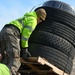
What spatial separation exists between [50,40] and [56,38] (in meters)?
0.13

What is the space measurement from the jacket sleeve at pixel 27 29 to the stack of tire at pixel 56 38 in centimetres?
42

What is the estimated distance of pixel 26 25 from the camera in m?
6.88

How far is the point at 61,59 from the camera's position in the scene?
7.22 metres

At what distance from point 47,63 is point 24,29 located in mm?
787

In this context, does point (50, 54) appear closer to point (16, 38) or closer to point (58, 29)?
point (58, 29)

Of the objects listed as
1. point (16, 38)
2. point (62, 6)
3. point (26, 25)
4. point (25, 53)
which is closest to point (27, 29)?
point (26, 25)

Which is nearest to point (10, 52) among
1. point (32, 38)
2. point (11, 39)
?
point (11, 39)

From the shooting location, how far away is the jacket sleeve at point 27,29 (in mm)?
6801

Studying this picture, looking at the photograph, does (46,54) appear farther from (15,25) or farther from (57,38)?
(15,25)

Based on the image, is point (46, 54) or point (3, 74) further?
point (46, 54)

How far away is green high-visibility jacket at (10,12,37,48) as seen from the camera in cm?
680

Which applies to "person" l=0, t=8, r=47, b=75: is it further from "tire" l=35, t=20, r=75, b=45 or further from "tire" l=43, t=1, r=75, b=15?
"tire" l=43, t=1, r=75, b=15

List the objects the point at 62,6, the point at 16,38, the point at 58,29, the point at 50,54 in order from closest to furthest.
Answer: the point at 16,38, the point at 50,54, the point at 58,29, the point at 62,6

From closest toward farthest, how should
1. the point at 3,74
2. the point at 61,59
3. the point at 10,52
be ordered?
the point at 3,74, the point at 10,52, the point at 61,59
